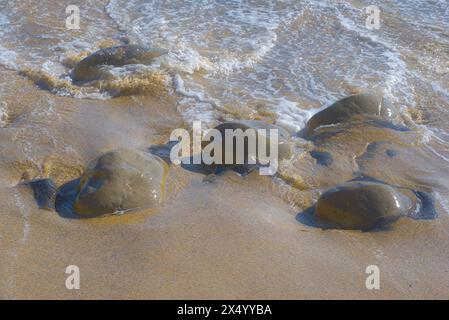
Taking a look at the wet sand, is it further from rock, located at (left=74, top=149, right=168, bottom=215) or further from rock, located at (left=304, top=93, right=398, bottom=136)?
rock, located at (left=304, top=93, right=398, bottom=136)

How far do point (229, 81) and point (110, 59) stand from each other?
4.04 feet

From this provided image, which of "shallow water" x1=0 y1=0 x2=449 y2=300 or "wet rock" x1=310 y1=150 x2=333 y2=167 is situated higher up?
"wet rock" x1=310 y1=150 x2=333 y2=167

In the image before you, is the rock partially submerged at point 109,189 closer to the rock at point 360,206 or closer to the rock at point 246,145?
the rock at point 246,145

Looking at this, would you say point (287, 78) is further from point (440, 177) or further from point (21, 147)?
point (21, 147)

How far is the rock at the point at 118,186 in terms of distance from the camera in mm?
3404

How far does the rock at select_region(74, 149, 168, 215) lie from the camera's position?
134 inches

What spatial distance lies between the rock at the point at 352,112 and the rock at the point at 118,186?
5.60 ft

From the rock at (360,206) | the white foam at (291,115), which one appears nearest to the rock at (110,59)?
the white foam at (291,115)

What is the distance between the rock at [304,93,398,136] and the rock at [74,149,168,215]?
5.60ft

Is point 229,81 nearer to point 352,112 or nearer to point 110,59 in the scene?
point 110,59

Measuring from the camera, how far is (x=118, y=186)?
11.3ft

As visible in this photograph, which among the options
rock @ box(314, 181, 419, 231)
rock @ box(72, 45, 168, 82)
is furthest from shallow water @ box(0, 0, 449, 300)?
rock @ box(314, 181, 419, 231)

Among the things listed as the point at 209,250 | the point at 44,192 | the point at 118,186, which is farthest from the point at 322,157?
the point at 44,192
